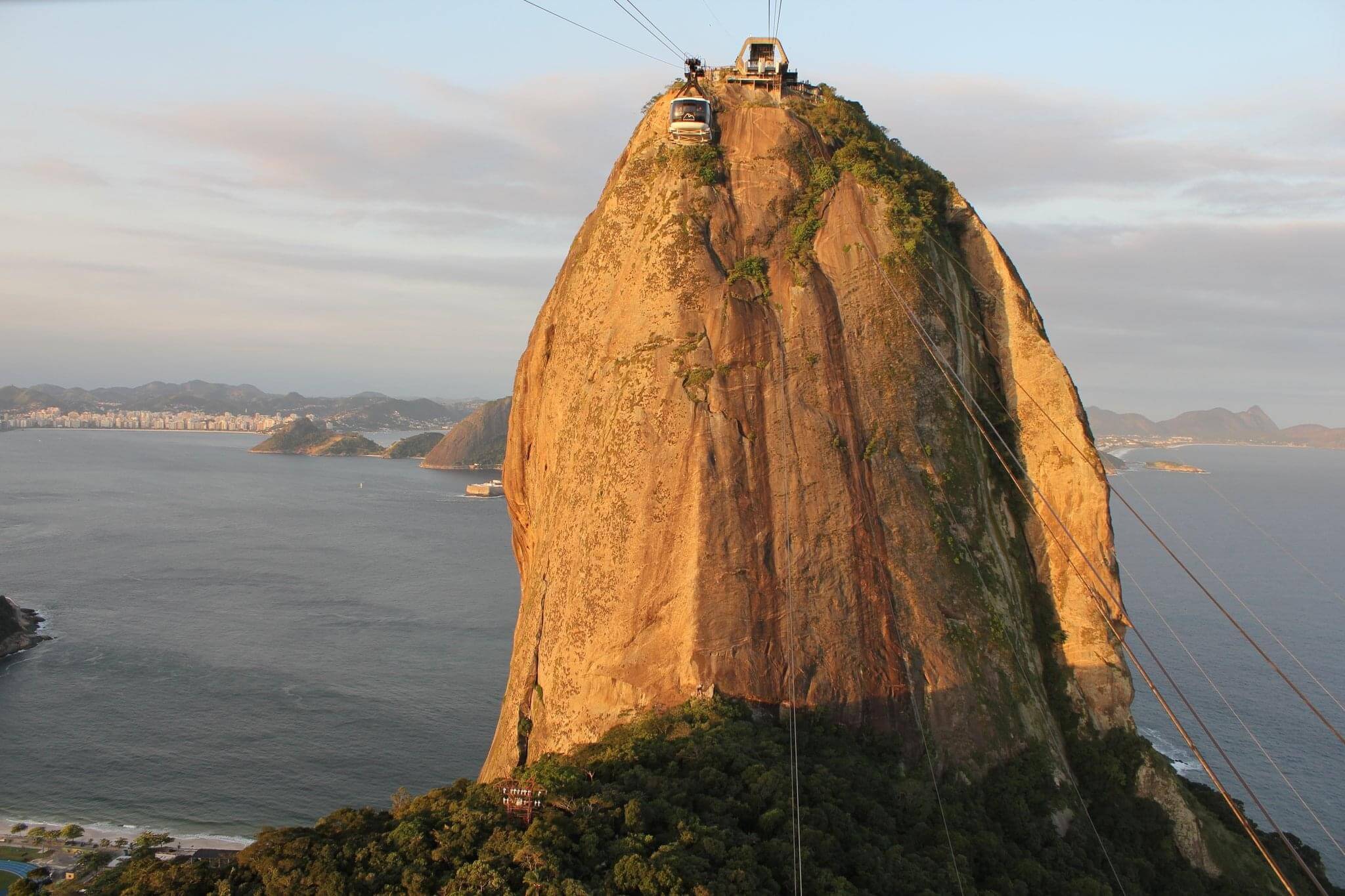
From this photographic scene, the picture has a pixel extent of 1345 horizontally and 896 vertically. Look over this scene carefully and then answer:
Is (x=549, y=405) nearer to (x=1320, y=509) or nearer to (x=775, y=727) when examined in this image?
(x=775, y=727)

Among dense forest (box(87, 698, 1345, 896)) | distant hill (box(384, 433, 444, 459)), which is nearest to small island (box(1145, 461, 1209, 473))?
distant hill (box(384, 433, 444, 459))

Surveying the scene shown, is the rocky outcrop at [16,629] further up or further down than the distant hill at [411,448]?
further down

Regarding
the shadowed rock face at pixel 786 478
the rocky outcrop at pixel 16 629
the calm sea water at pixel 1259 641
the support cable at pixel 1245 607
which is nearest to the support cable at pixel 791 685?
the shadowed rock face at pixel 786 478

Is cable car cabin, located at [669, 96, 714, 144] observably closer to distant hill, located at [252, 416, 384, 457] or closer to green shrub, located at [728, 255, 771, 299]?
green shrub, located at [728, 255, 771, 299]

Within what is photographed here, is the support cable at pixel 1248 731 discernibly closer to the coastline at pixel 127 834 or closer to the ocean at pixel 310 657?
the ocean at pixel 310 657

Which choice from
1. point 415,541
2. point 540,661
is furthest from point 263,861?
point 415,541

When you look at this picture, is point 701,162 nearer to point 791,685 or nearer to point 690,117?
point 690,117
